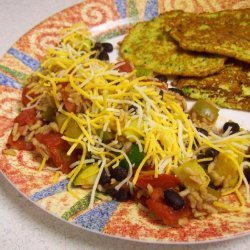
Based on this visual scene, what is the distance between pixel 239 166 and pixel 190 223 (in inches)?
17.1

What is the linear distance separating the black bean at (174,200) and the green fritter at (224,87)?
1163 mm

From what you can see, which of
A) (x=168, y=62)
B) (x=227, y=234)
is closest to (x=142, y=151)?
(x=227, y=234)

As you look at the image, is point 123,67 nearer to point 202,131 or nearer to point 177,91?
point 177,91

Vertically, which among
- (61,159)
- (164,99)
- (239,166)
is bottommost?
(239,166)

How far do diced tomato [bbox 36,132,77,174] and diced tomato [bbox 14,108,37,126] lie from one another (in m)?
0.27

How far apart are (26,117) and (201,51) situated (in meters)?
1.43

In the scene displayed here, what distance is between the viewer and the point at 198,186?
2359 mm

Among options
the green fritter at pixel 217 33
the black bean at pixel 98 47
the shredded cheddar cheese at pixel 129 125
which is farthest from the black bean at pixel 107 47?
the shredded cheddar cheese at pixel 129 125

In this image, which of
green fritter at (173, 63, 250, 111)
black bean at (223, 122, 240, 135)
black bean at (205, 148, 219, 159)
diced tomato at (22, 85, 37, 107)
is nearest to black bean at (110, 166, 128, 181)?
black bean at (205, 148, 219, 159)

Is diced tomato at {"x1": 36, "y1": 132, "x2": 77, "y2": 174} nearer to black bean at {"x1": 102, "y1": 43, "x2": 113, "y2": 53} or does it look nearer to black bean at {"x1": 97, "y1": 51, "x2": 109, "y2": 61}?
black bean at {"x1": 97, "y1": 51, "x2": 109, "y2": 61}

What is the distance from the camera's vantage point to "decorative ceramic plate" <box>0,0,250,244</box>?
2221 millimetres

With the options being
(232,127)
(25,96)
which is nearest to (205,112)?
(232,127)

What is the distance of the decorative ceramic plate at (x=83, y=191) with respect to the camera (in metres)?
2.22

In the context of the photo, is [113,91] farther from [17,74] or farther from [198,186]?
[17,74]
